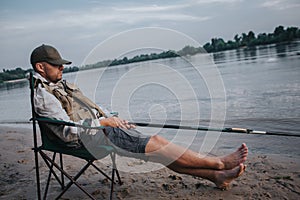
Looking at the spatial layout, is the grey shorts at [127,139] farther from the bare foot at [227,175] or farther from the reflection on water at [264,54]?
the reflection on water at [264,54]

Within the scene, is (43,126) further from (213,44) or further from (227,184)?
(213,44)

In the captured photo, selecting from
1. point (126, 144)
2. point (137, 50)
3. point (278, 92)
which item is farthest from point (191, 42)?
point (278, 92)

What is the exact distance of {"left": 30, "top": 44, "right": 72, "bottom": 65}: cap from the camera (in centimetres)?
309

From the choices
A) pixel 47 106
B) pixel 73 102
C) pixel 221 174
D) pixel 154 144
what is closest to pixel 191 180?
pixel 221 174

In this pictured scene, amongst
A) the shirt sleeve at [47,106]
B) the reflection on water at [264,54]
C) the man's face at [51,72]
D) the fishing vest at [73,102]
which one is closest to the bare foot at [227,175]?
the fishing vest at [73,102]

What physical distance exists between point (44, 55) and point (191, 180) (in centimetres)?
180

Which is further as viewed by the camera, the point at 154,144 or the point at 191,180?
the point at 191,180

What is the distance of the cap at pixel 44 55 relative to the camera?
3.09 m

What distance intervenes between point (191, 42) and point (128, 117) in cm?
461

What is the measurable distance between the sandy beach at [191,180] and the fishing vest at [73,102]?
82 centimetres

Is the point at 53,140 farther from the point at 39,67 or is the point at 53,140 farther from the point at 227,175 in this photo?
the point at 227,175

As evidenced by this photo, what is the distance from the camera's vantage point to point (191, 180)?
3.51m

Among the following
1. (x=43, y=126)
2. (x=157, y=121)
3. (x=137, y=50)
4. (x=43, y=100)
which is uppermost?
(x=137, y=50)

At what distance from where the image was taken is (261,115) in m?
6.52
